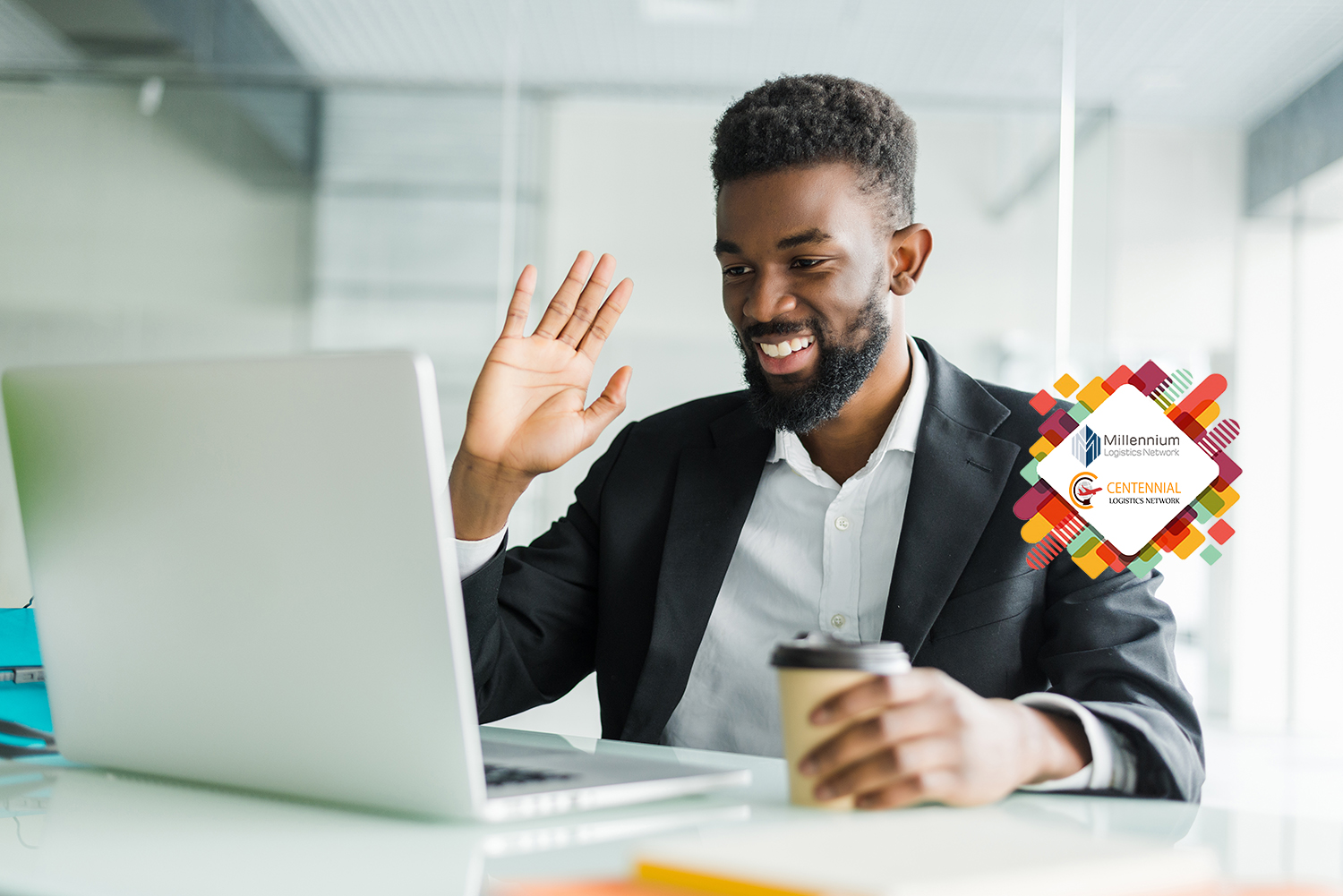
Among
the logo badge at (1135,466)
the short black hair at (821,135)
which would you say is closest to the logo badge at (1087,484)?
the logo badge at (1135,466)

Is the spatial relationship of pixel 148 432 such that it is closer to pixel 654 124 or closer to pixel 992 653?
pixel 992 653

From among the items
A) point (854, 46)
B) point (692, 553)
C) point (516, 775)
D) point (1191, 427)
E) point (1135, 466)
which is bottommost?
point (516, 775)

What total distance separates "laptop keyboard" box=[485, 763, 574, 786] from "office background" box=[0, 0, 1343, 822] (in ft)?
7.32

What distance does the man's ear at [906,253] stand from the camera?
1.39 meters

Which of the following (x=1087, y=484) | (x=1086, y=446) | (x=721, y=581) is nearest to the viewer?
(x=721, y=581)

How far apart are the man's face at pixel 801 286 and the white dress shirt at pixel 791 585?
81mm

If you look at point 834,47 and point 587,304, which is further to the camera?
point 834,47

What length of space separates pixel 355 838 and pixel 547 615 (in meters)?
0.73

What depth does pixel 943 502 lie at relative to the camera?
1151mm

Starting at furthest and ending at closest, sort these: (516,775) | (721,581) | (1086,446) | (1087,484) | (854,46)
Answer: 1. (854,46)
2. (1086,446)
3. (1087,484)
4. (721,581)
5. (516,775)

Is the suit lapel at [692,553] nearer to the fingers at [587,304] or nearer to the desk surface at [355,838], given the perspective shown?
the fingers at [587,304]

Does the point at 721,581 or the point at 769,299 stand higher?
the point at 769,299

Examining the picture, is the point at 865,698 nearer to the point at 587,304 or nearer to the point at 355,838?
the point at 355,838

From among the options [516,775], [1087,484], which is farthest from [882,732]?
[1087,484]
